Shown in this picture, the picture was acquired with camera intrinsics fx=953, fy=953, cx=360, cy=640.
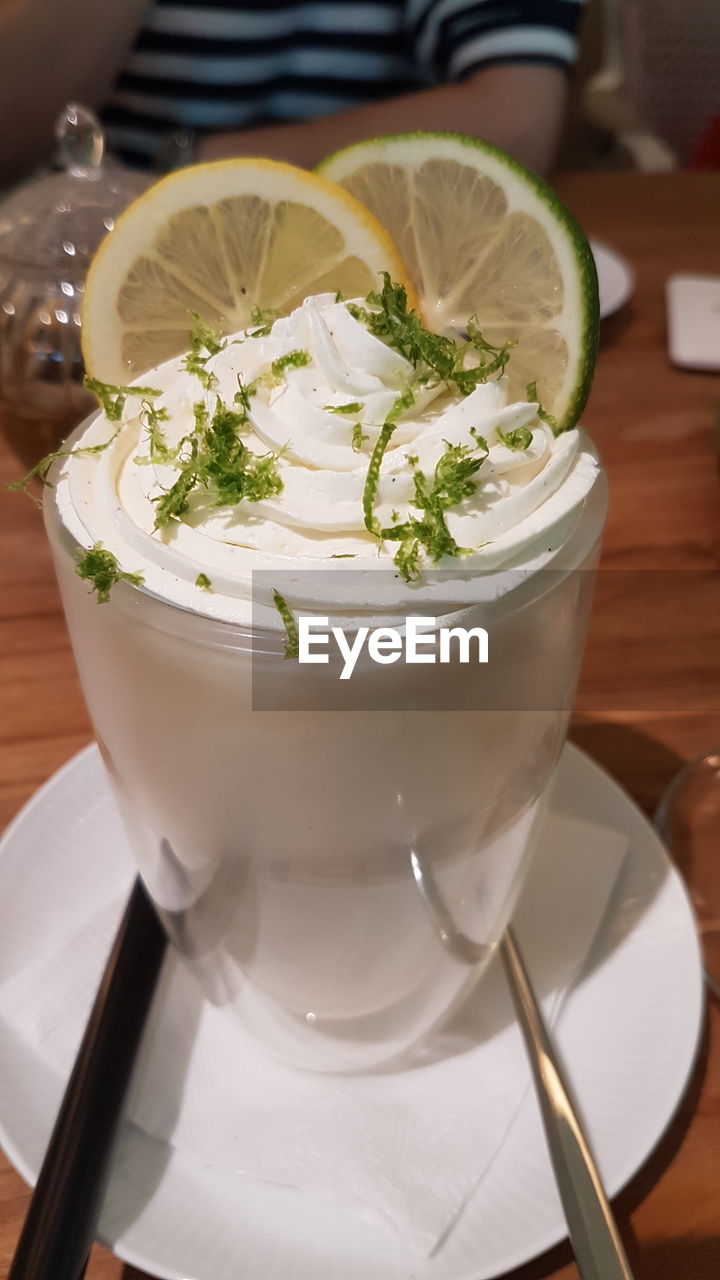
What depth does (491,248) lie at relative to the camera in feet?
1.76

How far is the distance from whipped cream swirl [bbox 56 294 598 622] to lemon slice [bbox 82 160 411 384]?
0.12 feet

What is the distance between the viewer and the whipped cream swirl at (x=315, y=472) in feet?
1.39

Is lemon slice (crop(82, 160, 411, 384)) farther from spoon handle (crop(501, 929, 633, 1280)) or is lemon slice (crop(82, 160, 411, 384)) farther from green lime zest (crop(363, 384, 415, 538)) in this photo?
spoon handle (crop(501, 929, 633, 1280))

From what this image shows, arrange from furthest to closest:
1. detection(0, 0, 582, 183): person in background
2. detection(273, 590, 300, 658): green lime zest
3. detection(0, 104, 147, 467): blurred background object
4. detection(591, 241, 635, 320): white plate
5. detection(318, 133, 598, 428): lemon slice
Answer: detection(0, 0, 582, 183): person in background, detection(591, 241, 635, 320): white plate, detection(0, 104, 147, 467): blurred background object, detection(318, 133, 598, 428): lemon slice, detection(273, 590, 300, 658): green lime zest

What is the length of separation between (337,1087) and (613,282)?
113 cm

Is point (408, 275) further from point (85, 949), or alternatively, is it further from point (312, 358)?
point (85, 949)

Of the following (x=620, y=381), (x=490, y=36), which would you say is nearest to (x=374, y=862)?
(x=620, y=381)

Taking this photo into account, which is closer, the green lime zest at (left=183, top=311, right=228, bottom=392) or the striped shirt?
the green lime zest at (left=183, top=311, right=228, bottom=392)

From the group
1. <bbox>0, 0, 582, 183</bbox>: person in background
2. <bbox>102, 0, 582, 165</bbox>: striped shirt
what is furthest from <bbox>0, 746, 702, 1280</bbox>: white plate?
<bbox>102, 0, 582, 165</bbox>: striped shirt

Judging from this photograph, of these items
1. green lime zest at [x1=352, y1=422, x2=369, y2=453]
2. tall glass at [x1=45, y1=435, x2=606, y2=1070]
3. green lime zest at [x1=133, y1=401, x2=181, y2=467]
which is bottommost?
tall glass at [x1=45, y1=435, x2=606, y2=1070]

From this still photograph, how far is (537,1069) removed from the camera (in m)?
0.59

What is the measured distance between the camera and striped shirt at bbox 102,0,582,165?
1781 mm

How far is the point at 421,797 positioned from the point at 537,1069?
9.4 inches

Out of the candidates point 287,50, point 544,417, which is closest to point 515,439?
point 544,417
